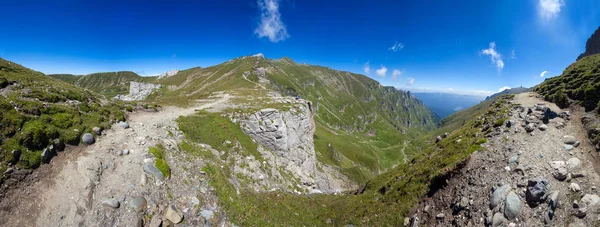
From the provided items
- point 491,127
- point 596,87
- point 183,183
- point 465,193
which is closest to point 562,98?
point 596,87

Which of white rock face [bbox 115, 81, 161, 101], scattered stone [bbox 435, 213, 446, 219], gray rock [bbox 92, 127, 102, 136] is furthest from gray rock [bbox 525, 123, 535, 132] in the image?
white rock face [bbox 115, 81, 161, 101]

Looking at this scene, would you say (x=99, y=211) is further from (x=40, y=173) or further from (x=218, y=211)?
(x=218, y=211)

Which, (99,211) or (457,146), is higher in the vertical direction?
(457,146)

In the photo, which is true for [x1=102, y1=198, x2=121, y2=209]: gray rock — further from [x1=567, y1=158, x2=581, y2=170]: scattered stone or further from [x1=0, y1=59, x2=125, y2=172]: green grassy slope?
[x1=567, y1=158, x2=581, y2=170]: scattered stone

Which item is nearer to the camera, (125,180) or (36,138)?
(36,138)

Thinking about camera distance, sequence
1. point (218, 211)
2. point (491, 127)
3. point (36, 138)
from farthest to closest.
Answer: point (491, 127)
point (218, 211)
point (36, 138)
